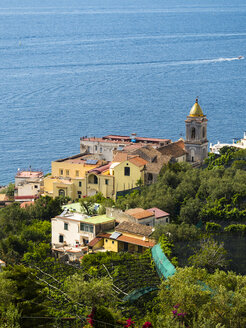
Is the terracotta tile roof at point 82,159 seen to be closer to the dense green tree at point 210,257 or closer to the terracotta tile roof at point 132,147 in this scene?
the terracotta tile roof at point 132,147

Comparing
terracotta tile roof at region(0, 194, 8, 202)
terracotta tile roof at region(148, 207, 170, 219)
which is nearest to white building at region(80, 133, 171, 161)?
terracotta tile roof at region(0, 194, 8, 202)

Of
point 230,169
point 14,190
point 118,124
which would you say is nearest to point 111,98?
point 118,124

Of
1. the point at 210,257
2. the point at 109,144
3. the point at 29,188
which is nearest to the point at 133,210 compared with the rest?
the point at 210,257

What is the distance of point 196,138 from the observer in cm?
5650

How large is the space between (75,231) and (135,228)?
401cm

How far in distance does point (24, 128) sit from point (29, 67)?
157ft

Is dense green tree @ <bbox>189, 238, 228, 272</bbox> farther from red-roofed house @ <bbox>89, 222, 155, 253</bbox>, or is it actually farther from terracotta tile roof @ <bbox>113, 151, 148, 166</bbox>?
terracotta tile roof @ <bbox>113, 151, 148, 166</bbox>

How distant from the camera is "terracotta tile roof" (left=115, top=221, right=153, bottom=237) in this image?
130 feet

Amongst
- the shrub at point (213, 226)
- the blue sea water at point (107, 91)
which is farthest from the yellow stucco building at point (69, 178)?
the blue sea water at point (107, 91)

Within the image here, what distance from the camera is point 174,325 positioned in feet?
82.0

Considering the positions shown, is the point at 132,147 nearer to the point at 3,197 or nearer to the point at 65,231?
the point at 3,197

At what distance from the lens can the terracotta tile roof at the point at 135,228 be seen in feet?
130

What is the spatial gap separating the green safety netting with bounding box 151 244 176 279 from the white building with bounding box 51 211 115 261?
5.77 metres

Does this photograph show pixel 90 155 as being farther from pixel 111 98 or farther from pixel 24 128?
pixel 111 98
